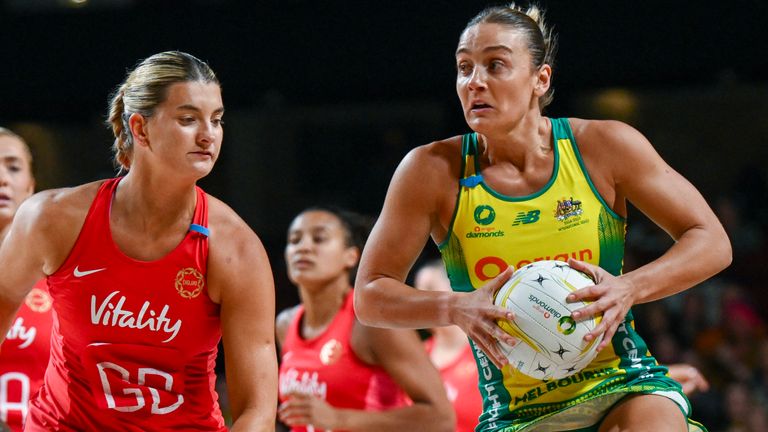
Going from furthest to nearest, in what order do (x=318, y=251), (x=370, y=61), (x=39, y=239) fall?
1. (x=370, y=61)
2. (x=318, y=251)
3. (x=39, y=239)

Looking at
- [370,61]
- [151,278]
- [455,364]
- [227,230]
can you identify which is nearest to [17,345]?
[151,278]

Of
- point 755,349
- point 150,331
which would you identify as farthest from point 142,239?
point 755,349

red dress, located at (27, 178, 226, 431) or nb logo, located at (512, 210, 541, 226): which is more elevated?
nb logo, located at (512, 210, 541, 226)

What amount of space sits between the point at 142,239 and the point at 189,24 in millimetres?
6573

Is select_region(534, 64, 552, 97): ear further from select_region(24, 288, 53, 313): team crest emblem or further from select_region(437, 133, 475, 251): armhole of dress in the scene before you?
select_region(24, 288, 53, 313): team crest emblem

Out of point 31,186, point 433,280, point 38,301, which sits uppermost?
point 31,186

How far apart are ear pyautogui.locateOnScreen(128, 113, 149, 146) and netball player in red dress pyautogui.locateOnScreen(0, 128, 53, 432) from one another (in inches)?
43.9

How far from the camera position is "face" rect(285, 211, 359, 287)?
4.64 meters

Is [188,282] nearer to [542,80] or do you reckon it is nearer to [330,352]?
[542,80]

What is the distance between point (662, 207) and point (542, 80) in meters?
0.52

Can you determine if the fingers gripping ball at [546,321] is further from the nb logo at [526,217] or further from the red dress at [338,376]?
the red dress at [338,376]

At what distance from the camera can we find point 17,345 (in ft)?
12.8

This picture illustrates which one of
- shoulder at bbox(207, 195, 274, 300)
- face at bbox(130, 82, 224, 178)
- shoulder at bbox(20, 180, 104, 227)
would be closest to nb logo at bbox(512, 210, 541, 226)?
shoulder at bbox(207, 195, 274, 300)

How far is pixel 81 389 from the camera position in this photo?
9.76 feet
